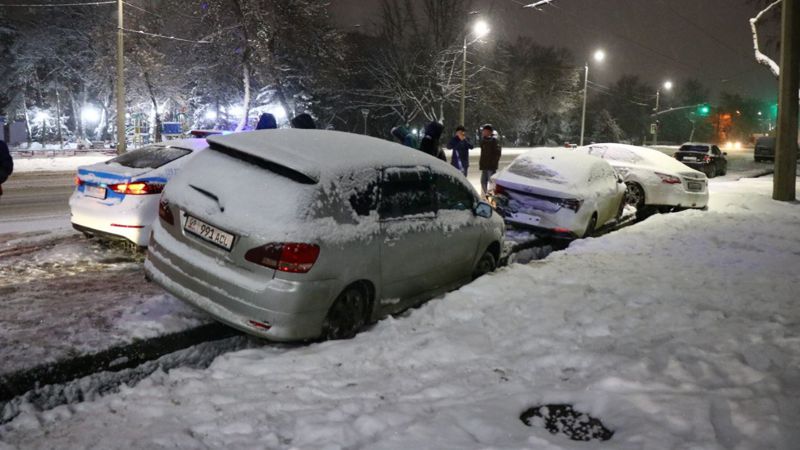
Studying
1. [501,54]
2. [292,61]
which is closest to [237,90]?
[292,61]

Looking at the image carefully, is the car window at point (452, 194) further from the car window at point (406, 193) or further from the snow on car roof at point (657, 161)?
the snow on car roof at point (657, 161)

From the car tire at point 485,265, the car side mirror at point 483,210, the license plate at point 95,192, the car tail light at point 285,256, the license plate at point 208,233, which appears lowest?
the car tire at point 485,265

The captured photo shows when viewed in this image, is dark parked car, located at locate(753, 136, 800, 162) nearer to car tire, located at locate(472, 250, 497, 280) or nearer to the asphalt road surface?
the asphalt road surface

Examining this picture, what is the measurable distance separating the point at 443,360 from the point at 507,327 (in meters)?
0.89

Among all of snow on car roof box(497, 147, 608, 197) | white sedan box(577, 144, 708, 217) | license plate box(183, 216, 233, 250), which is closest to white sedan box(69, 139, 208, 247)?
license plate box(183, 216, 233, 250)

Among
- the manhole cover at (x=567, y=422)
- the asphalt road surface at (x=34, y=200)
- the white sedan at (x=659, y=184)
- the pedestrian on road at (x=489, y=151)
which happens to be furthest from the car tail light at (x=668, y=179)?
the manhole cover at (x=567, y=422)

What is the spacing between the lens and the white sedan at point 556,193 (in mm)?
9203

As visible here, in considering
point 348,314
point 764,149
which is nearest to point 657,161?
point 348,314

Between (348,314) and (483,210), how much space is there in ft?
7.21

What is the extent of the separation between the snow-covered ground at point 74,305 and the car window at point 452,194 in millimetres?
2453

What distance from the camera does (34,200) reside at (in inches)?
541

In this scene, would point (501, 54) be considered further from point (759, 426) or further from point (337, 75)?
point (759, 426)

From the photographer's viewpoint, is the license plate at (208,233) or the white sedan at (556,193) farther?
the white sedan at (556,193)

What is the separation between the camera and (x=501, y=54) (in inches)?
2352
